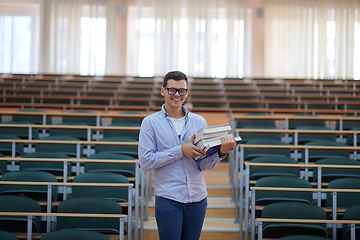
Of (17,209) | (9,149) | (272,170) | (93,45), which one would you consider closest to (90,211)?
(17,209)

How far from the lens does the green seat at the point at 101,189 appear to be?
300 cm

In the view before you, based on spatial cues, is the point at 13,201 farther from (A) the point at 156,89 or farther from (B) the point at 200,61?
(B) the point at 200,61

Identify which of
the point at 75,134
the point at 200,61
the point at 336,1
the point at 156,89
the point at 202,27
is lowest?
the point at 75,134

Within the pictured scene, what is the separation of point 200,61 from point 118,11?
271 cm

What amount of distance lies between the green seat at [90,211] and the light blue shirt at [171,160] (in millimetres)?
1040

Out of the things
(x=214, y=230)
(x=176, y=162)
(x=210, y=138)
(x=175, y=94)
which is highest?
(x=175, y=94)

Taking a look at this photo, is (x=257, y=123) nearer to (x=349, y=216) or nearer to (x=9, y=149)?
(x=349, y=216)

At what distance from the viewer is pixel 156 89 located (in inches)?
312

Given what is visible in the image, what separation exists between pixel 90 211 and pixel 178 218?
120 cm

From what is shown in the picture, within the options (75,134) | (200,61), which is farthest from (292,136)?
(200,61)

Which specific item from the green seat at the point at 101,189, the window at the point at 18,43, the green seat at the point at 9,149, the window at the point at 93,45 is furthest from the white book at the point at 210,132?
the window at the point at 18,43

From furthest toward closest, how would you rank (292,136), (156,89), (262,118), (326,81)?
(326,81) → (156,89) → (262,118) → (292,136)

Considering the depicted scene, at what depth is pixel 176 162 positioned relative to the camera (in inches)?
67.8

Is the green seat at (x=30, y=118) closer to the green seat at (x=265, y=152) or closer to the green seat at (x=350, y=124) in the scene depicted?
the green seat at (x=265, y=152)
